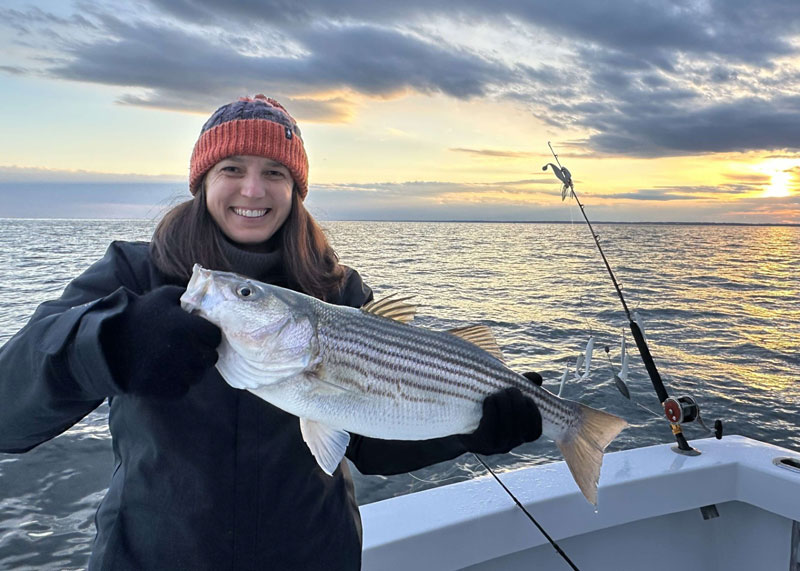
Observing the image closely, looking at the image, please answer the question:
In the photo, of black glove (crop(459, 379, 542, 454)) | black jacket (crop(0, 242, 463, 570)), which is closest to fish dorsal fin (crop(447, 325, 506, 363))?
black glove (crop(459, 379, 542, 454))

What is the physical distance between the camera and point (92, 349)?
1.89 m

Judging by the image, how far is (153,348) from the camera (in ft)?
6.68

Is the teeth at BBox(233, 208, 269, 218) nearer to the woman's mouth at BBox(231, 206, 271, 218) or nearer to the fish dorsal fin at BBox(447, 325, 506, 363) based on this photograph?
the woman's mouth at BBox(231, 206, 271, 218)

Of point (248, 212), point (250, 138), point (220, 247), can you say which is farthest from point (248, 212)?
point (250, 138)

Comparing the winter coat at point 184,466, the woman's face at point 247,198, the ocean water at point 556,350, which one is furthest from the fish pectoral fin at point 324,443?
the ocean water at point 556,350

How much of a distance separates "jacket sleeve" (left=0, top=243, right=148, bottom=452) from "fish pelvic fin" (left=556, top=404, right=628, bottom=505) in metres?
2.26

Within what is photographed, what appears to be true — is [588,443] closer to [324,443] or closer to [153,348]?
[324,443]

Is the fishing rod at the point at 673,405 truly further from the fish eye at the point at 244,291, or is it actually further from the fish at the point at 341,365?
the fish eye at the point at 244,291

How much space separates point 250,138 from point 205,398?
1.38 m

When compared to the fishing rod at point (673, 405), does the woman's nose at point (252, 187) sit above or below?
above

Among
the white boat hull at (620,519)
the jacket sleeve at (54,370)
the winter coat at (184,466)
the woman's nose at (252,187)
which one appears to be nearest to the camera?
the jacket sleeve at (54,370)

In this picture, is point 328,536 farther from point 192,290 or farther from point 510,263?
point 510,263

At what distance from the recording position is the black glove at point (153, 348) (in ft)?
6.56

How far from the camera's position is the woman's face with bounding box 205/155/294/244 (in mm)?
2750
